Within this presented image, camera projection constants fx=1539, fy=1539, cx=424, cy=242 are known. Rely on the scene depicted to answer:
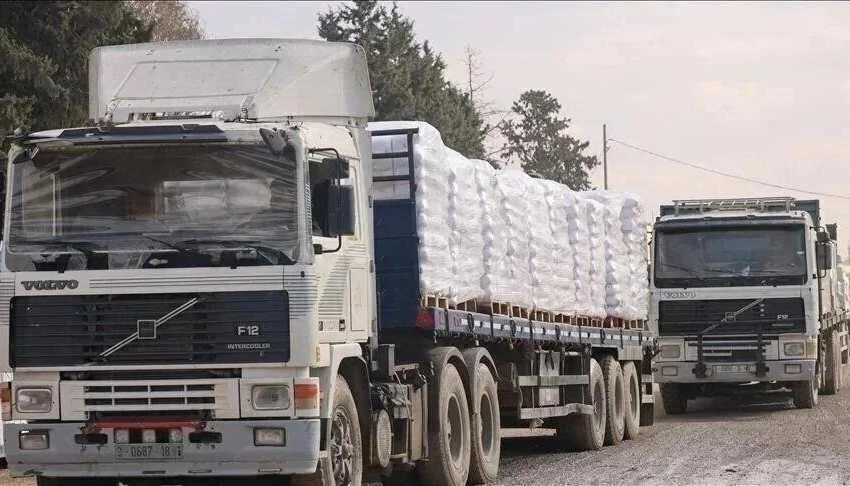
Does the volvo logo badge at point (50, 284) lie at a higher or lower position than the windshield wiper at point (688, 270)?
lower

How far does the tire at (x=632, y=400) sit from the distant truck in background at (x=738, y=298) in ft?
7.72

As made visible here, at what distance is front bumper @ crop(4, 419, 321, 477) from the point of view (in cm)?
982

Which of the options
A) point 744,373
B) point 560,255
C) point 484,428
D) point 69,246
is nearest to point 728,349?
point 744,373

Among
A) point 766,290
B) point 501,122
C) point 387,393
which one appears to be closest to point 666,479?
point 387,393

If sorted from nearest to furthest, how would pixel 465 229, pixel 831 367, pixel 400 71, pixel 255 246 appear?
1. pixel 255 246
2. pixel 465 229
3. pixel 831 367
4. pixel 400 71

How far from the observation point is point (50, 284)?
994cm

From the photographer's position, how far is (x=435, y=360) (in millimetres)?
12922

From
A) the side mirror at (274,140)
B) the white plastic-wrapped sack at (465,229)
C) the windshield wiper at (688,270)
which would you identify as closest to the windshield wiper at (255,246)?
the side mirror at (274,140)

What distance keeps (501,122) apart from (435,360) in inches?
2300

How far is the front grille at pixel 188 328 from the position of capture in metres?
9.84

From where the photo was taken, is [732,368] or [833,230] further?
[833,230]

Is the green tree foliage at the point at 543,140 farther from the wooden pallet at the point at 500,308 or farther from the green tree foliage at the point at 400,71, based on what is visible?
the wooden pallet at the point at 500,308

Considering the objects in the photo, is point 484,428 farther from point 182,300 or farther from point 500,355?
point 182,300

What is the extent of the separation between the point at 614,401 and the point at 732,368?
4.46 meters
